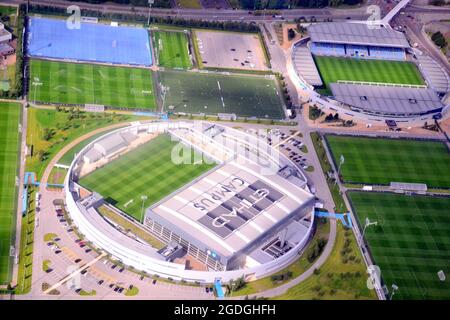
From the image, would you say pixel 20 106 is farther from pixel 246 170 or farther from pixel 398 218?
pixel 398 218

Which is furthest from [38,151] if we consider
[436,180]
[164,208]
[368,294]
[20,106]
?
[436,180]

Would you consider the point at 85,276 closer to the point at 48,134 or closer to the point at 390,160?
the point at 48,134

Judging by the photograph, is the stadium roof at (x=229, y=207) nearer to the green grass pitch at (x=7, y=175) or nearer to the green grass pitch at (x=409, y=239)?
the green grass pitch at (x=409, y=239)

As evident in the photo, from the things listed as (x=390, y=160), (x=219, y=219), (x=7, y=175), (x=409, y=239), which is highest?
(x=7, y=175)

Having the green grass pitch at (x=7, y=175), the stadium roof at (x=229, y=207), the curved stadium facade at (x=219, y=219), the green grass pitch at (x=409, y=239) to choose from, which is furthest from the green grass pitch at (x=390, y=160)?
the green grass pitch at (x=7, y=175)

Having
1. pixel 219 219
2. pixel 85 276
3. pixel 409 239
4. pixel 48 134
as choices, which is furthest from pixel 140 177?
pixel 409 239

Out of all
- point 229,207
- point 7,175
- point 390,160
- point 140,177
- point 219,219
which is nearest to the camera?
point 219,219

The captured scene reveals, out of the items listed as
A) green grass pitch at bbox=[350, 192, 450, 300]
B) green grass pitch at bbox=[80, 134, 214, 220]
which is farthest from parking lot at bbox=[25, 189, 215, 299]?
green grass pitch at bbox=[350, 192, 450, 300]
